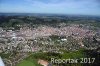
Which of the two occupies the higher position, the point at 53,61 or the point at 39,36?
the point at 39,36

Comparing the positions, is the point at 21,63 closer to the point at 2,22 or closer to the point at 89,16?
the point at 2,22

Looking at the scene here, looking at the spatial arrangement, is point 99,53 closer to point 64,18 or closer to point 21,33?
point 64,18

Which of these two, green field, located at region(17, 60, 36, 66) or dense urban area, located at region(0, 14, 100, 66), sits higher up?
dense urban area, located at region(0, 14, 100, 66)

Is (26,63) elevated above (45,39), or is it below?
below

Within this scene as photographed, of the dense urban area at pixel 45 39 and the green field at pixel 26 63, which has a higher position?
the dense urban area at pixel 45 39

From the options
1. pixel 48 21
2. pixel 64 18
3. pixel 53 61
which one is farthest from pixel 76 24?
pixel 53 61

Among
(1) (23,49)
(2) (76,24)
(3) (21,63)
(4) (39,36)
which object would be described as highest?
(2) (76,24)
